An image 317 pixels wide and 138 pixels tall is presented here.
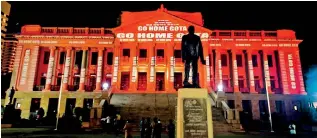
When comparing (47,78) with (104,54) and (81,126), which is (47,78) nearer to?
(104,54)

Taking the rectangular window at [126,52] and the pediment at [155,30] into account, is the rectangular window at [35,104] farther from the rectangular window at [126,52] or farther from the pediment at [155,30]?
the pediment at [155,30]

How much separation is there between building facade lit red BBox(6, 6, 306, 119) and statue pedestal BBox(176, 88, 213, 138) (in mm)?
23591

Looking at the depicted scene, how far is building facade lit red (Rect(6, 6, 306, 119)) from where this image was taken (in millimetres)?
31641

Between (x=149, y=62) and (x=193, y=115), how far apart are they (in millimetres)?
25869

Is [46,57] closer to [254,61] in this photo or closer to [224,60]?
[224,60]

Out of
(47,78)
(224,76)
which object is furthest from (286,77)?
(47,78)

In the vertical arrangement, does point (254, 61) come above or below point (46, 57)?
below

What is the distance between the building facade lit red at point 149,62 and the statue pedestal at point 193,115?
2359 cm

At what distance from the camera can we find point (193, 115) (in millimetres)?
6938

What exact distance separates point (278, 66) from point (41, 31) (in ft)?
102

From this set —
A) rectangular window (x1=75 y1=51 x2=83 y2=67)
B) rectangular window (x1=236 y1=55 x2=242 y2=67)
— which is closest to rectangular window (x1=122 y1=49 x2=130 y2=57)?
rectangular window (x1=75 y1=51 x2=83 y2=67)

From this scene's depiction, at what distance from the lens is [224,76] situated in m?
35.2

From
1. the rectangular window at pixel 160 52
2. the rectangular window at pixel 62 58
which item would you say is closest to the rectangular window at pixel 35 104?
the rectangular window at pixel 62 58

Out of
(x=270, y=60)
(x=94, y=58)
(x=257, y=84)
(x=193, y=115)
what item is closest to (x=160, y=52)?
(x=94, y=58)
